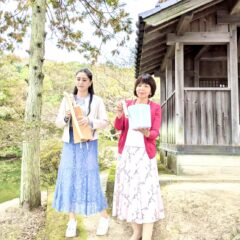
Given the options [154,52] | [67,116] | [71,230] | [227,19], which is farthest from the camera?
[154,52]

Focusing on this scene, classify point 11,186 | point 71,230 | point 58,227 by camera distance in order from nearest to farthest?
point 71,230 → point 58,227 → point 11,186

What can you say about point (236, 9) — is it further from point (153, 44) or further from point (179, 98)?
point (179, 98)

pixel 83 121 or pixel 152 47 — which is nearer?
pixel 83 121

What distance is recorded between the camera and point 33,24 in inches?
238

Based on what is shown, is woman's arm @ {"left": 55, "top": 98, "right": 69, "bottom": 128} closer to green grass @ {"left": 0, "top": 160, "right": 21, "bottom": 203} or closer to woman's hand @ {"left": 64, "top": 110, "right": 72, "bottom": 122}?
woman's hand @ {"left": 64, "top": 110, "right": 72, "bottom": 122}

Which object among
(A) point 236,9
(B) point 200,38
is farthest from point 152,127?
(A) point 236,9

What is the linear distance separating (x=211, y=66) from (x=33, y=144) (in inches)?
212

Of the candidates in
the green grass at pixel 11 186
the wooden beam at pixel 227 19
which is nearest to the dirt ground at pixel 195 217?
the wooden beam at pixel 227 19

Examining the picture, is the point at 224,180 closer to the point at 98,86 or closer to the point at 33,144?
the point at 33,144

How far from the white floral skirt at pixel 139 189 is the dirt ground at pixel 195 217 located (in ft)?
1.48

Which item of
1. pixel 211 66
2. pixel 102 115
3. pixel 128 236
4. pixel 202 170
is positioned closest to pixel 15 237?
pixel 128 236

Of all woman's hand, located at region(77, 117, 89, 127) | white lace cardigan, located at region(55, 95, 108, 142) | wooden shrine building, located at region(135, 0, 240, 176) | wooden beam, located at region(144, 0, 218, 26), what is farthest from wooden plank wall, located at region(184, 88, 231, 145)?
woman's hand, located at region(77, 117, 89, 127)

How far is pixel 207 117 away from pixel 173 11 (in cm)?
200

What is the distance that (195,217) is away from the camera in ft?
12.2
